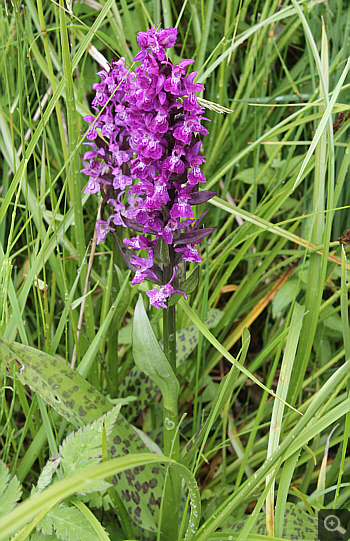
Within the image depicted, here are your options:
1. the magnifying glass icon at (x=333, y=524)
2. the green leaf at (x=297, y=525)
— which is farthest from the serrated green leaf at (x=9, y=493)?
the magnifying glass icon at (x=333, y=524)

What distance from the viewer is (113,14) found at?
5.66 feet

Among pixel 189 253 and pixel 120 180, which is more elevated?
pixel 120 180

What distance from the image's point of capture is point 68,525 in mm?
817

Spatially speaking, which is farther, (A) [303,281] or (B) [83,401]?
(A) [303,281]

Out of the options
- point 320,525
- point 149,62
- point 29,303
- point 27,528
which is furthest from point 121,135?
point 320,525

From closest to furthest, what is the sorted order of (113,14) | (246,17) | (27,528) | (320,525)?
1. (27,528)
2. (320,525)
3. (113,14)
4. (246,17)

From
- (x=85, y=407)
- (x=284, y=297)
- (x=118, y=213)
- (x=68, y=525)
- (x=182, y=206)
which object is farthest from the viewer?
(x=284, y=297)

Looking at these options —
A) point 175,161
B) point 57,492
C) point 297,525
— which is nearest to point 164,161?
point 175,161

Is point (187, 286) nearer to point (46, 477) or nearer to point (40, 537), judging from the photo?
point (46, 477)

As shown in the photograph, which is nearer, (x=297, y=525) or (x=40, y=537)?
(x=40, y=537)

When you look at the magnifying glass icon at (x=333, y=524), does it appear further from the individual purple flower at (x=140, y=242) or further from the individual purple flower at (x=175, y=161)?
the individual purple flower at (x=175, y=161)

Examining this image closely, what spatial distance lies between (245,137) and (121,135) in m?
0.71

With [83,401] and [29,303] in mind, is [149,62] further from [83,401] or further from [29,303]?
[29,303]

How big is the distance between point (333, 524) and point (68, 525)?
0.74 m
